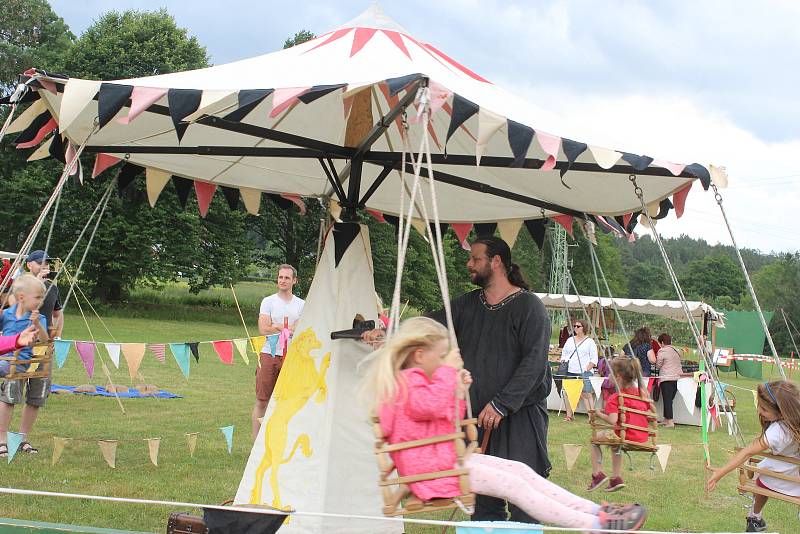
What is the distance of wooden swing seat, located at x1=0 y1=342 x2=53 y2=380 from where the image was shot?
18.2 feet

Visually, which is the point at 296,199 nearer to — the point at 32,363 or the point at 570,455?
the point at 32,363

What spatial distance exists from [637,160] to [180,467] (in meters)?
4.57

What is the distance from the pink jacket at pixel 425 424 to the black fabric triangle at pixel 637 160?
58.8 inches

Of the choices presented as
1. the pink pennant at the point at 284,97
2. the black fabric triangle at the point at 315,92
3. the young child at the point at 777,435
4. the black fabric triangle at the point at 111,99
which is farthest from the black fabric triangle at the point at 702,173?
the black fabric triangle at the point at 111,99

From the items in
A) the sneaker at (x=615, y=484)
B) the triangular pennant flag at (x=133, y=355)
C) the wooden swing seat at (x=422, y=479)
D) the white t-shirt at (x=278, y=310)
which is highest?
the white t-shirt at (x=278, y=310)

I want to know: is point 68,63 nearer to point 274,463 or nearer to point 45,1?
point 45,1

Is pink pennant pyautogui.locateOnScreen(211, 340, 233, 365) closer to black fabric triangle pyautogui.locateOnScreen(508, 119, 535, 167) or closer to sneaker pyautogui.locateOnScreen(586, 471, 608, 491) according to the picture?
sneaker pyautogui.locateOnScreen(586, 471, 608, 491)

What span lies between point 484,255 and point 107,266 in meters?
25.5

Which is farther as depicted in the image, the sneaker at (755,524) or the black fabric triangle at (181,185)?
the black fabric triangle at (181,185)

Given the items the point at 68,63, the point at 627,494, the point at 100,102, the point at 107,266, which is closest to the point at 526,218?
the point at 627,494

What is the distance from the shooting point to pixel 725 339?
32281 mm

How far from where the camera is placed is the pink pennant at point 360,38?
5051mm

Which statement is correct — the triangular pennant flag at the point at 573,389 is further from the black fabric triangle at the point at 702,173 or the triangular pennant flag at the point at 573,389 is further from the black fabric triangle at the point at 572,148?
the black fabric triangle at the point at 572,148

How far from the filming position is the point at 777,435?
16.5 feet
